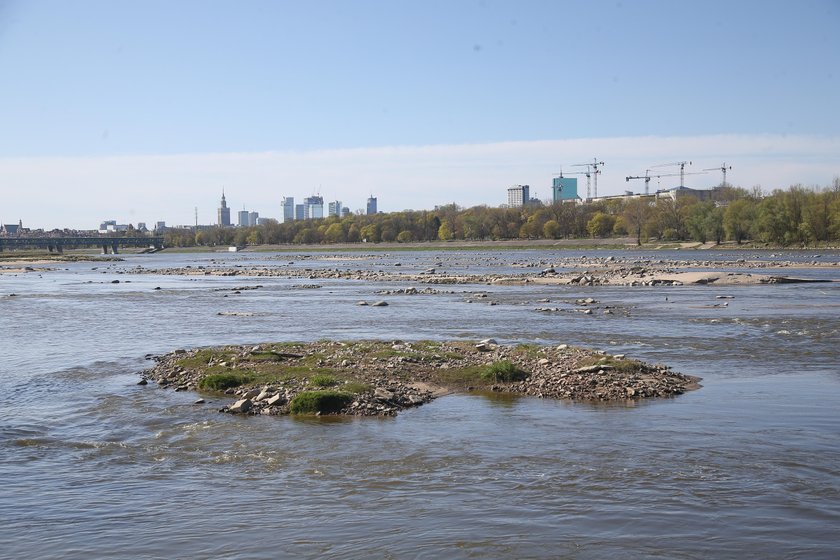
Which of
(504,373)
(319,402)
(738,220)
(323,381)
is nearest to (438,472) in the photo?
(319,402)

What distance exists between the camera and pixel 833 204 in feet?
447

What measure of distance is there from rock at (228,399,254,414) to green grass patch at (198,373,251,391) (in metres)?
2.61

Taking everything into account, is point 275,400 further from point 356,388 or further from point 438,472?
point 438,472

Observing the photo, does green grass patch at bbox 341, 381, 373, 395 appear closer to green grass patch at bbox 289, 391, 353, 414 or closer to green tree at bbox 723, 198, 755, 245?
green grass patch at bbox 289, 391, 353, 414

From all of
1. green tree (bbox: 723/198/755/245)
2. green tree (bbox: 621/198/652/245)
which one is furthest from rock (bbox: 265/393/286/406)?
green tree (bbox: 621/198/652/245)

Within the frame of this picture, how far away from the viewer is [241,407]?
20.1 metres

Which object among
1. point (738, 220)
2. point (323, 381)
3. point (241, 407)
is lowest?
point (241, 407)

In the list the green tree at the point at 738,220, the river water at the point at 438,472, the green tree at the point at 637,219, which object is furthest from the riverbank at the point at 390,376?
the green tree at the point at 637,219

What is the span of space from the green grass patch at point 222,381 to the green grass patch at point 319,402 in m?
3.38

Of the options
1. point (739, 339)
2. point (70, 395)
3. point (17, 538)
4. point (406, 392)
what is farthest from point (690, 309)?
point (17, 538)

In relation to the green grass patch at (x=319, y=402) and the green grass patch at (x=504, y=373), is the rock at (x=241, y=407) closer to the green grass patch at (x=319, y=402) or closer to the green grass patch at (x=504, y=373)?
the green grass patch at (x=319, y=402)

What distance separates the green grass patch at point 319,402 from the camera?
782 inches

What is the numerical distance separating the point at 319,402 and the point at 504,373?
5.82 meters

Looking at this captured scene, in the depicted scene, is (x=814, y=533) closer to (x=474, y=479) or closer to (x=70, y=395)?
(x=474, y=479)
